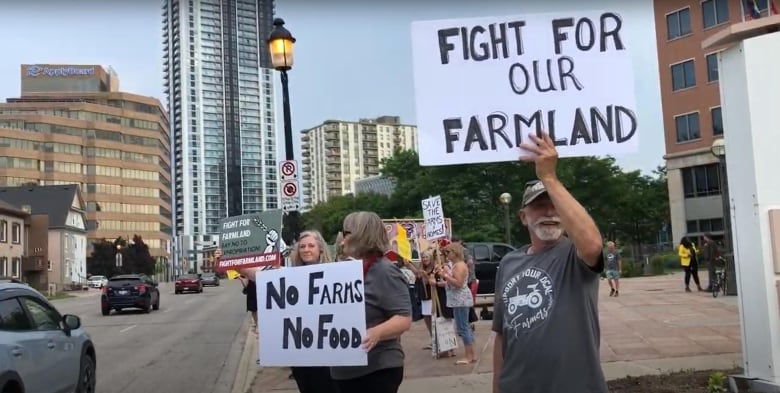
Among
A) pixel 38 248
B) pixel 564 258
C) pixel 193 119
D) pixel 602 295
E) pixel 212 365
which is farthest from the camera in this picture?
pixel 38 248

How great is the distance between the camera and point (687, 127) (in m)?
52.7

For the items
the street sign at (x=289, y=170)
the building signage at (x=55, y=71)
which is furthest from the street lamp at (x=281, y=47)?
the building signage at (x=55, y=71)

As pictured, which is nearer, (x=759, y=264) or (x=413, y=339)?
(x=759, y=264)

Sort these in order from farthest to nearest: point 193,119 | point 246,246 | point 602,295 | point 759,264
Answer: point 193,119, point 602,295, point 246,246, point 759,264

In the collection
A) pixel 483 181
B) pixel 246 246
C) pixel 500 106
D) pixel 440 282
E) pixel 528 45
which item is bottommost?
pixel 440 282

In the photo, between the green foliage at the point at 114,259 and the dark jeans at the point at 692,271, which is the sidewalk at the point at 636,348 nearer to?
the dark jeans at the point at 692,271

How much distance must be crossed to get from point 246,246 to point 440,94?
17.5 ft

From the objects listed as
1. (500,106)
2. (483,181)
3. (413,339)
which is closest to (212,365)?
(413,339)

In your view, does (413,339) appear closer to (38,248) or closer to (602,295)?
(602,295)

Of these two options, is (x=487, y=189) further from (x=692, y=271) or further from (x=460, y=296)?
(x=460, y=296)

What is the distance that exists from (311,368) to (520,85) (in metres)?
2.79

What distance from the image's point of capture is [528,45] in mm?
4266

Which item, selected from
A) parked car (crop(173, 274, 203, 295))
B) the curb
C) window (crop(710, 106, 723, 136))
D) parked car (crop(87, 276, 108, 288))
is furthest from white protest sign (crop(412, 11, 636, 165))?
parked car (crop(87, 276, 108, 288))

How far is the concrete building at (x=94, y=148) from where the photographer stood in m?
128
